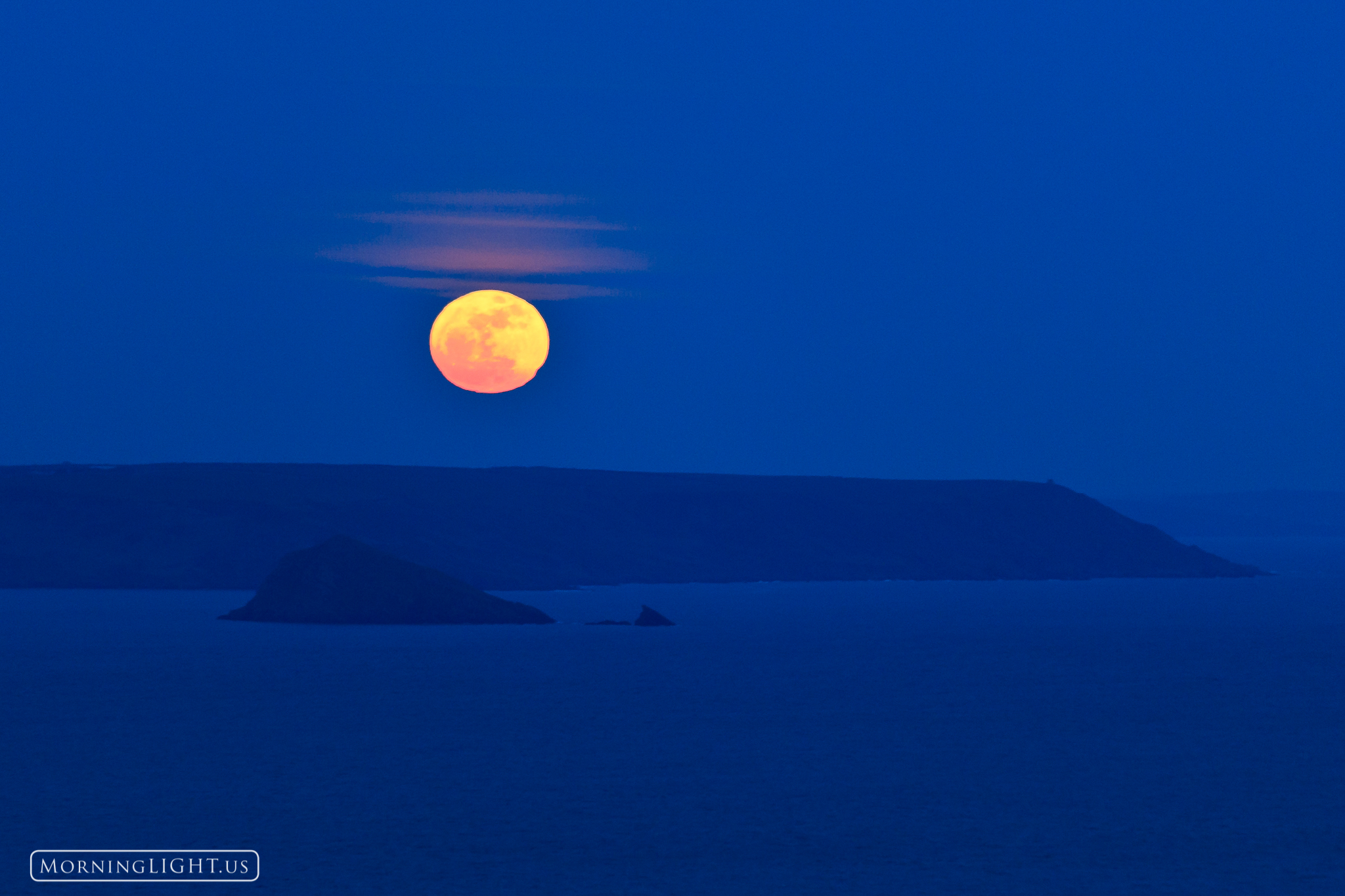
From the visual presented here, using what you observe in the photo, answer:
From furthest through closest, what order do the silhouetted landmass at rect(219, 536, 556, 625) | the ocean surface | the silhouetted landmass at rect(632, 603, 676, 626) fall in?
the silhouetted landmass at rect(219, 536, 556, 625)
the silhouetted landmass at rect(632, 603, 676, 626)
the ocean surface

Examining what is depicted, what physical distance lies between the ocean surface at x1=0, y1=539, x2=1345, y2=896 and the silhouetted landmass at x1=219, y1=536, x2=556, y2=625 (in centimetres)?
893

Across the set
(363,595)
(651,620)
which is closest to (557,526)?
(363,595)

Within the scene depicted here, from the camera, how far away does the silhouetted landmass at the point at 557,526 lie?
13975 cm

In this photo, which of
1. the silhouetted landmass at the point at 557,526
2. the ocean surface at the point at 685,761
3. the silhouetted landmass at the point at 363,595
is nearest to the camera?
the ocean surface at the point at 685,761

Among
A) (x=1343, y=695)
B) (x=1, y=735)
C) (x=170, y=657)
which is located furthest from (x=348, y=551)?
(x=1343, y=695)

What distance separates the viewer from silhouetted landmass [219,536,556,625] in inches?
3563

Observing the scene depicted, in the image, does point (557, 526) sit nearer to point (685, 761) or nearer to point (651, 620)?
point (651, 620)

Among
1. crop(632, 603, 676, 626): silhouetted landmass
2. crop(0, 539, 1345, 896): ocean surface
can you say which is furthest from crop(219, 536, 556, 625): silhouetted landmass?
crop(0, 539, 1345, 896): ocean surface

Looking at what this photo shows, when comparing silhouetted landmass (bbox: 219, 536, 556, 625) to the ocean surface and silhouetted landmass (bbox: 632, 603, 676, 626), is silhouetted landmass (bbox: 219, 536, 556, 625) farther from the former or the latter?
the ocean surface

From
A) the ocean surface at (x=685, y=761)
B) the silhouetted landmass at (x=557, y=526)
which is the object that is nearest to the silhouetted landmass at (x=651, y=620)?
the ocean surface at (x=685, y=761)

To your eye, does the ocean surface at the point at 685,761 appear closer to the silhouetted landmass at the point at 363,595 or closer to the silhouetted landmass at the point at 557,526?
the silhouetted landmass at the point at 363,595

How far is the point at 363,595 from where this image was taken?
91375 millimetres

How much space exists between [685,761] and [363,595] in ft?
179

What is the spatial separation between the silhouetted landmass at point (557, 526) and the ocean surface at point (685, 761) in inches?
2353
